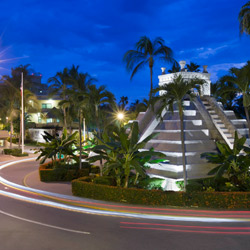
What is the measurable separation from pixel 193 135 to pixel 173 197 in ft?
23.3

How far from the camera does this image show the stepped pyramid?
1897cm

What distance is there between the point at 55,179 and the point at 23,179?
122 inches

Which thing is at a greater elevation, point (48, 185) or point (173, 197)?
point (173, 197)

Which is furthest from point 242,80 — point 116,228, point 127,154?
point 116,228

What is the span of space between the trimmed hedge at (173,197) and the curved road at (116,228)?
0.60 meters

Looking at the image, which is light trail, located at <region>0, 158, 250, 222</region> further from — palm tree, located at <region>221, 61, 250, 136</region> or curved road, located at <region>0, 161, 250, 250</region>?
palm tree, located at <region>221, 61, 250, 136</region>

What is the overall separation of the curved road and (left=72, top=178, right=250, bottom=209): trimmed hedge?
60 cm

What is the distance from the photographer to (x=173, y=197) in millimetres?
14195

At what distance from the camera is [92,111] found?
847 inches

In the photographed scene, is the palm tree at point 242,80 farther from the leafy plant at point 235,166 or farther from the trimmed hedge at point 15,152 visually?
the trimmed hedge at point 15,152

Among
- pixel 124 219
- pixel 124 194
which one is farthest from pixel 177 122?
pixel 124 219

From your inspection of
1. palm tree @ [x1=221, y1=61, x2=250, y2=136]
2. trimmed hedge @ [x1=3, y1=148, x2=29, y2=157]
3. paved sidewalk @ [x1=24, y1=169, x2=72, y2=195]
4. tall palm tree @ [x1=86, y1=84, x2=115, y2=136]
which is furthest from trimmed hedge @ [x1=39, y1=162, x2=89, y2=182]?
trimmed hedge @ [x1=3, y1=148, x2=29, y2=157]

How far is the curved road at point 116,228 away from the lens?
9648mm

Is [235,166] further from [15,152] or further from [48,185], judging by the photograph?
[15,152]
